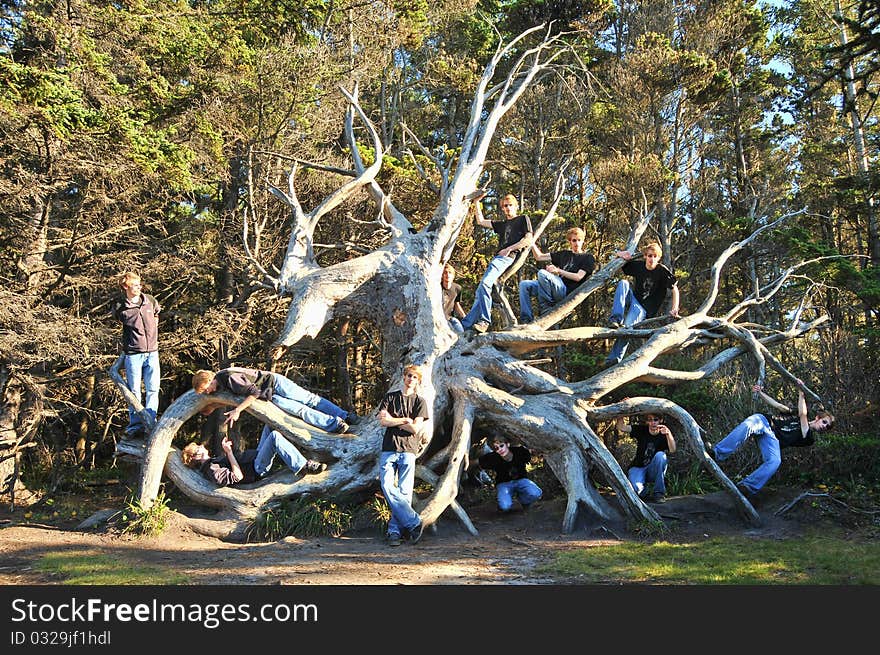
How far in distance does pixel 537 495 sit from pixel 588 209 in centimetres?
1043

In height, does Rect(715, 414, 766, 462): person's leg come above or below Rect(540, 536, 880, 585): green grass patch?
above

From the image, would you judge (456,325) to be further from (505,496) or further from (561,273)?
(505,496)

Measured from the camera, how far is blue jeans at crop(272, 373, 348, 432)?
8.70 meters

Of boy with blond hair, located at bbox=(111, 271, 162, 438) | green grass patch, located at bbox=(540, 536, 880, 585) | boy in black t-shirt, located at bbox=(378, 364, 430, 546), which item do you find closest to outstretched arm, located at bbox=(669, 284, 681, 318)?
green grass patch, located at bbox=(540, 536, 880, 585)

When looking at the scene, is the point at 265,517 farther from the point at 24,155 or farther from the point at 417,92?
the point at 417,92

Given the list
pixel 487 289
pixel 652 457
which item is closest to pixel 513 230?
pixel 487 289

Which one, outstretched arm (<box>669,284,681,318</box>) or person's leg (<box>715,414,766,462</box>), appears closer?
person's leg (<box>715,414,766,462</box>)

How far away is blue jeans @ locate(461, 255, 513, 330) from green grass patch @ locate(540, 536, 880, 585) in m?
3.97

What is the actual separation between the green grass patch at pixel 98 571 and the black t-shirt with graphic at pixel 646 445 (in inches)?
218

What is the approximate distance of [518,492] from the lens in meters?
8.87

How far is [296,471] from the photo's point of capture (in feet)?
27.3

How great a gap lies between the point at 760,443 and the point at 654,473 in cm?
130

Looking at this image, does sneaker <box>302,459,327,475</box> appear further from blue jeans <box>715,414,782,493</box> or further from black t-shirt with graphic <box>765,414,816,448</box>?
black t-shirt with graphic <box>765,414,816,448</box>

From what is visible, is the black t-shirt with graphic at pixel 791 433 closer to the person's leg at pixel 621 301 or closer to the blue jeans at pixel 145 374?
the person's leg at pixel 621 301
